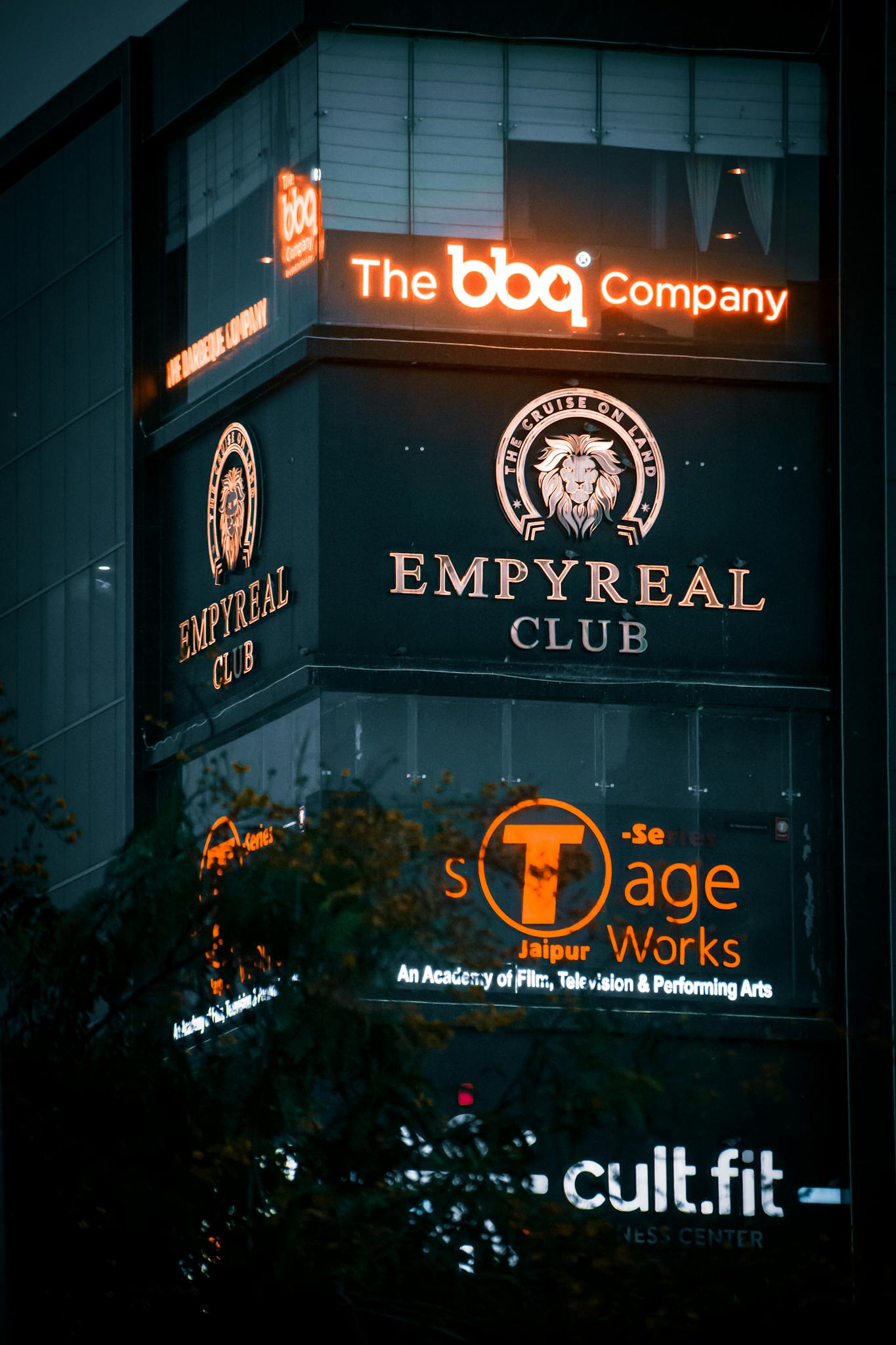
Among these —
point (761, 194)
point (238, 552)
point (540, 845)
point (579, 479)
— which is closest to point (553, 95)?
point (761, 194)

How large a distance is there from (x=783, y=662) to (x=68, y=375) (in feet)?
49.6

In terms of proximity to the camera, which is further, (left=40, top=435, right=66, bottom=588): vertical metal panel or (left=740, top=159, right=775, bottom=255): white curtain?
(left=40, top=435, right=66, bottom=588): vertical metal panel

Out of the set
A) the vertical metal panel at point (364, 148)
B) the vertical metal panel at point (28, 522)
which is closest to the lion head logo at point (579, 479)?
the vertical metal panel at point (364, 148)

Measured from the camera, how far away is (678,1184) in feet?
136

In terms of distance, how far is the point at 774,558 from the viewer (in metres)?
43.6

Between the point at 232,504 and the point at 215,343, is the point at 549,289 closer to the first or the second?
the point at 215,343

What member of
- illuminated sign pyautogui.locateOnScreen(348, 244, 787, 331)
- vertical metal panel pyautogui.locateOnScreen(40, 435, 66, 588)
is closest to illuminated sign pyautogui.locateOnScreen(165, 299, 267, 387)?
illuminated sign pyautogui.locateOnScreen(348, 244, 787, 331)

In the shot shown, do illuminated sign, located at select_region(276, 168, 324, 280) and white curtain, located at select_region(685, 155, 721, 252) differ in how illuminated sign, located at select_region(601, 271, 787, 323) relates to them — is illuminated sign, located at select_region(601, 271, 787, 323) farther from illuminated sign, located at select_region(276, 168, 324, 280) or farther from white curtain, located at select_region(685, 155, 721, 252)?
illuminated sign, located at select_region(276, 168, 324, 280)

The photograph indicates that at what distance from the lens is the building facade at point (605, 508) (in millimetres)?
41688

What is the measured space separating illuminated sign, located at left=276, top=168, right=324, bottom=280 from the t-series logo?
13956 millimetres

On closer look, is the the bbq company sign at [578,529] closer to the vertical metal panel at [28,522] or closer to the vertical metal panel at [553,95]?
the vertical metal panel at [553,95]

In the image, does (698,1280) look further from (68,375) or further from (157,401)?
(68,375)

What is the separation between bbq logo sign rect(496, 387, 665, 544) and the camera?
140 ft

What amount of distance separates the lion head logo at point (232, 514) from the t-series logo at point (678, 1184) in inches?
432
